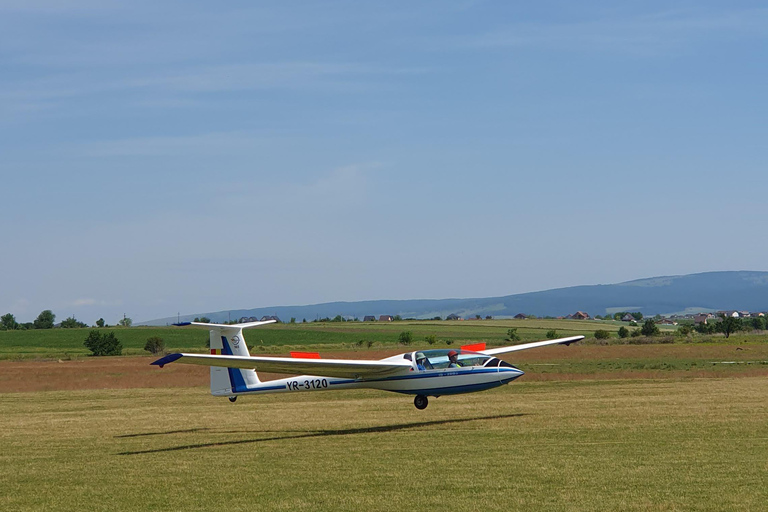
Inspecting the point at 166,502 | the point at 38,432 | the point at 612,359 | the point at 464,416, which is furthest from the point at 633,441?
the point at 612,359

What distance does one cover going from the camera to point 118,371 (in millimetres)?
55781

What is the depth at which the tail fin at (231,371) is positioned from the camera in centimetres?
2508

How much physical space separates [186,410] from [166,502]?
15.7 metres

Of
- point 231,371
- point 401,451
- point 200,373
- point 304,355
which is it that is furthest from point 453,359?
point 200,373

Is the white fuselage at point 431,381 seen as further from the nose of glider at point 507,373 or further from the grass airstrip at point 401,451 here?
the grass airstrip at point 401,451

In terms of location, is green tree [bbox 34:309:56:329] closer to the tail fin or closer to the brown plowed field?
the brown plowed field

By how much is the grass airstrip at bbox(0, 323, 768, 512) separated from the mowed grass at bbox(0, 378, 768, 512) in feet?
0.15

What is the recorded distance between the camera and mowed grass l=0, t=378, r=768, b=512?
12.4m

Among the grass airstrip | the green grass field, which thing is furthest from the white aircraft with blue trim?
the green grass field

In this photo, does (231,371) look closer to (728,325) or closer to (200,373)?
(200,373)

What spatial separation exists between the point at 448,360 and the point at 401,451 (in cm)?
636

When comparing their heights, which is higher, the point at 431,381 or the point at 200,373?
the point at 431,381

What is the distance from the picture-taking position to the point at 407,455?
16.5m

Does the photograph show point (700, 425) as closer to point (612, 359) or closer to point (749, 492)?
point (749, 492)
